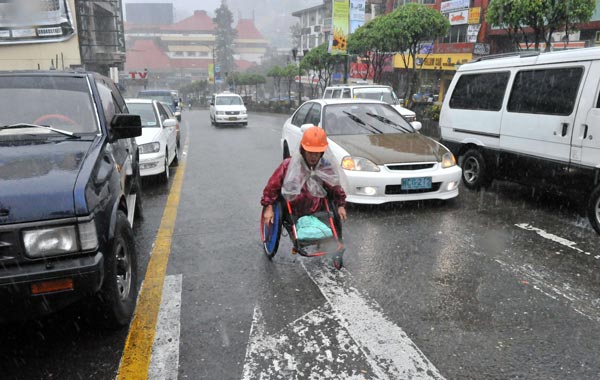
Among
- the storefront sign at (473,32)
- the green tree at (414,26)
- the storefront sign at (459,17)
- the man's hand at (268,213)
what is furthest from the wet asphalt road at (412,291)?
the storefront sign at (459,17)

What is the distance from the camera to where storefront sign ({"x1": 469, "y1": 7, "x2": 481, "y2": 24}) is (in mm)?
33688

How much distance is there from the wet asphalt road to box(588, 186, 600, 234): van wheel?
157 millimetres

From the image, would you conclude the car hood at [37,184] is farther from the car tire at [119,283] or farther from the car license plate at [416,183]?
the car license plate at [416,183]

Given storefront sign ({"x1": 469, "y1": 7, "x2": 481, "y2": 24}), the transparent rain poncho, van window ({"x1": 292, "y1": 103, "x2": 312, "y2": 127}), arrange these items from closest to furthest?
the transparent rain poncho < van window ({"x1": 292, "y1": 103, "x2": 312, "y2": 127}) < storefront sign ({"x1": 469, "y1": 7, "x2": 481, "y2": 24})

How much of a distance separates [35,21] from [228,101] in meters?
11.3

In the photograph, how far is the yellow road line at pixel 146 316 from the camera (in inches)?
111

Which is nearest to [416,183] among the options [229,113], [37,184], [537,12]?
[37,184]

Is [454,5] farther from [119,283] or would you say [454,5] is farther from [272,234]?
[119,283]

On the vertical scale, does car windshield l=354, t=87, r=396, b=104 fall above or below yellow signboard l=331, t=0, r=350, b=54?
below

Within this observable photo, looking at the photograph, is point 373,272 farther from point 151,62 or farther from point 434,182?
point 151,62

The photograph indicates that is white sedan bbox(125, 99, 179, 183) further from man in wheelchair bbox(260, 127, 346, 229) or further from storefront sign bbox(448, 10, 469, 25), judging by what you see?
storefront sign bbox(448, 10, 469, 25)

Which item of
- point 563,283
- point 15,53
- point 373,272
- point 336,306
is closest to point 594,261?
point 563,283

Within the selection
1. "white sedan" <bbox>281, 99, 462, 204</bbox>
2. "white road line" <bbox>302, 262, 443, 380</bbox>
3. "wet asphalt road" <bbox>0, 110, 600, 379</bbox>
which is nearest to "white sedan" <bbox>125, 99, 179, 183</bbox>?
"wet asphalt road" <bbox>0, 110, 600, 379</bbox>

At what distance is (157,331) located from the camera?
10.7 ft
